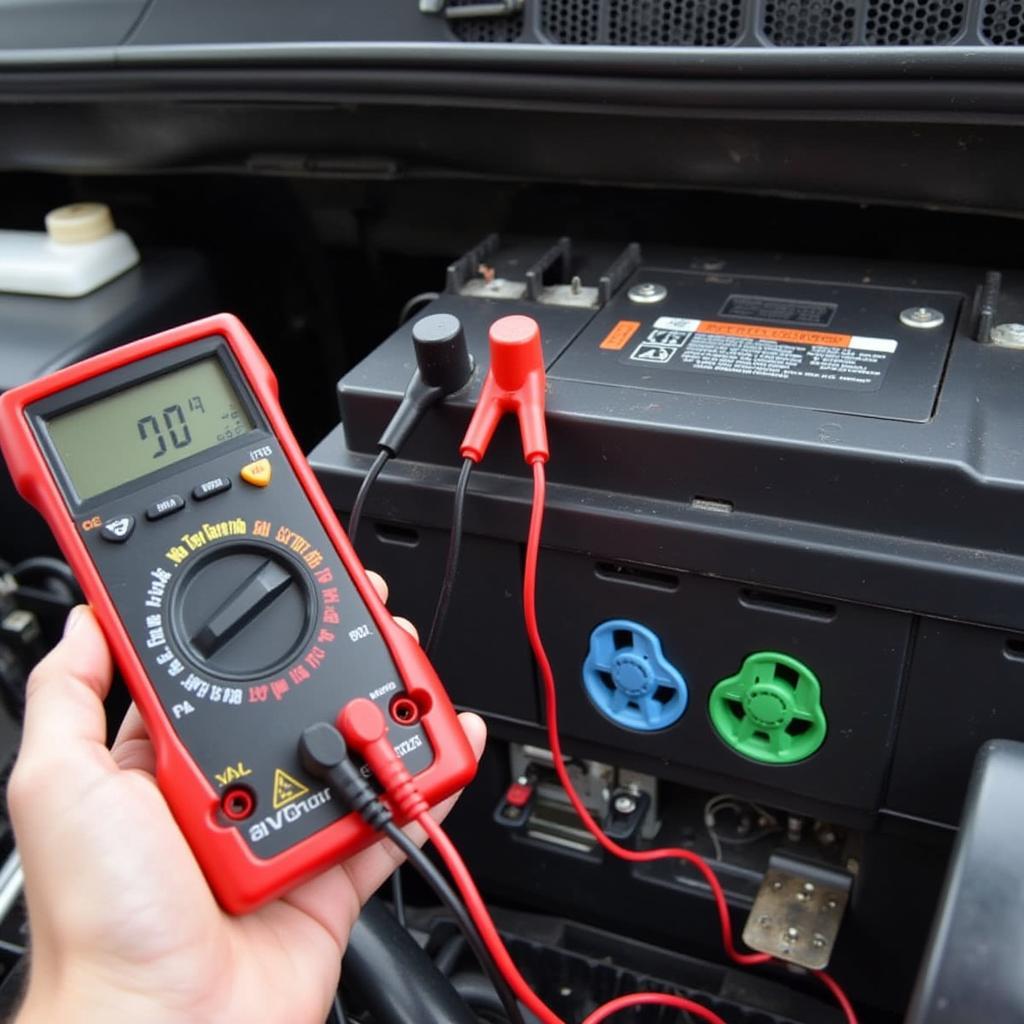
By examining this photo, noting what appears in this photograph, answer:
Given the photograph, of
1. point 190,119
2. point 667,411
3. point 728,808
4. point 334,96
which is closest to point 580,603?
point 667,411

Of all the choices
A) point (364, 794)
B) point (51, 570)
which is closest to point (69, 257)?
point (51, 570)

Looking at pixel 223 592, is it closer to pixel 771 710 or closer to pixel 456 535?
pixel 456 535

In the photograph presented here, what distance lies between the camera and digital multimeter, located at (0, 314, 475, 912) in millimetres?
502

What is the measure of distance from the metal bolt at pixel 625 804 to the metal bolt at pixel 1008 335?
38cm

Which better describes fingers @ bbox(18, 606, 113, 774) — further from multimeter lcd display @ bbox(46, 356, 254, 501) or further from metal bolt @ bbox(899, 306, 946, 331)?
metal bolt @ bbox(899, 306, 946, 331)

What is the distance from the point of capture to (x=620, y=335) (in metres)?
0.67

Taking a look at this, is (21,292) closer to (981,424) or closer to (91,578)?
(91,578)

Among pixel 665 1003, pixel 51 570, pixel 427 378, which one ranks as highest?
pixel 427 378

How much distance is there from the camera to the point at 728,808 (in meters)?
0.77

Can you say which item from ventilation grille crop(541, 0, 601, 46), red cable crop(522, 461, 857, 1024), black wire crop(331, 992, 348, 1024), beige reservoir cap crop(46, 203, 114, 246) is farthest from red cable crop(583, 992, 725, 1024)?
beige reservoir cap crop(46, 203, 114, 246)

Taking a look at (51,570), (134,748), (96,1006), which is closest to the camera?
(96,1006)

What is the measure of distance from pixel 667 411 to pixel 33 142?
617 millimetres

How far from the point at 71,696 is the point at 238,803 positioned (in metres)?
0.10

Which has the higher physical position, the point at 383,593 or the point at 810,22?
the point at 810,22
